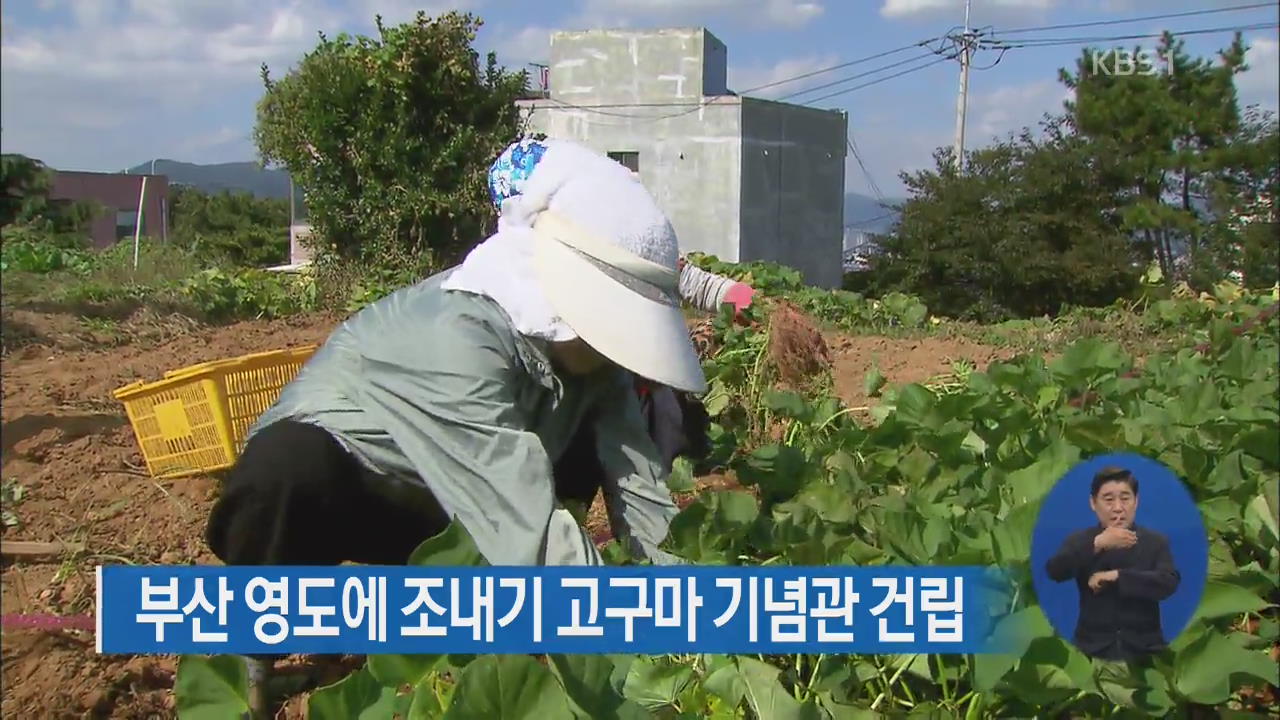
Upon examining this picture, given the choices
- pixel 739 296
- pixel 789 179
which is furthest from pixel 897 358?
pixel 789 179

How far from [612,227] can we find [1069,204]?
165 inches

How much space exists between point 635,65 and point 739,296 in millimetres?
2828

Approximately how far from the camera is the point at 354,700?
1.20 metres

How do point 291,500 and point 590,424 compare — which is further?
point 590,424

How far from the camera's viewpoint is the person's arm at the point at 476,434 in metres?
1.34

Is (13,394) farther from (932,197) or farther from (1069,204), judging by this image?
(932,197)

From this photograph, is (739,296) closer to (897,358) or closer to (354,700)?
(897,358)

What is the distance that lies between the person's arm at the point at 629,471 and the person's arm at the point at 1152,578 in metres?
0.64

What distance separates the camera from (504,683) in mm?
1101

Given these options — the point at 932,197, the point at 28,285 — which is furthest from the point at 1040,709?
the point at 932,197

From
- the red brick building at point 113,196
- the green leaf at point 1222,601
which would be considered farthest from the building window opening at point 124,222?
the green leaf at point 1222,601

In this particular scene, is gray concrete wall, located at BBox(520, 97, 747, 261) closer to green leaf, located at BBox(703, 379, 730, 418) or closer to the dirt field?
the dirt field

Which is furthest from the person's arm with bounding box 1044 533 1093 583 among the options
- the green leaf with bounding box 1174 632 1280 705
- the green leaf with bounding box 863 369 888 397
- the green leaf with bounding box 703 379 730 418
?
the green leaf with bounding box 863 369 888 397
